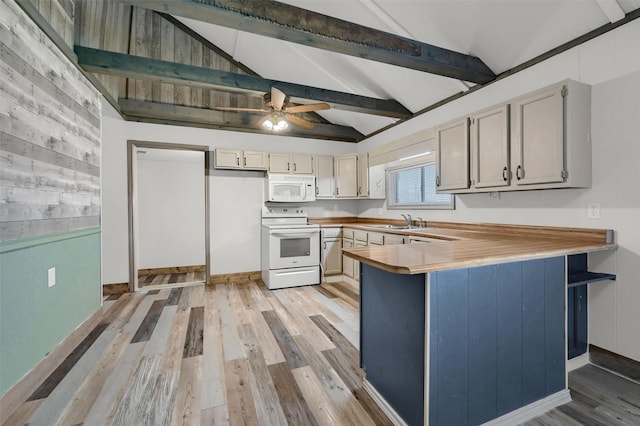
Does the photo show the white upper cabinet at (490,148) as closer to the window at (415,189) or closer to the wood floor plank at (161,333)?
the window at (415,189)

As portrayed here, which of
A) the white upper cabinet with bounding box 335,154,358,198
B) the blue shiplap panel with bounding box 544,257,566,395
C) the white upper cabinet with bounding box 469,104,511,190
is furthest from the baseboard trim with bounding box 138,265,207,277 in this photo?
the blue shiplap panel with bounding box 544,257,566,395

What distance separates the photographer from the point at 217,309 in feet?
10.8

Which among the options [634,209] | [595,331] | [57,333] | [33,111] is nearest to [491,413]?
[595,331]

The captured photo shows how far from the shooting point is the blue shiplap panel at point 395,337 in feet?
4.41

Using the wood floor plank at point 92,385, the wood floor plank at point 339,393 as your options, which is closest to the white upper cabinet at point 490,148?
the wood floor plank at point 339,393

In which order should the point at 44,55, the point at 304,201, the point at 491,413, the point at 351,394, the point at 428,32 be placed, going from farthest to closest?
the point at 304,201 → the point at 428,32 → the point at 44,55 → the point at 351,394 → the point at 491,413

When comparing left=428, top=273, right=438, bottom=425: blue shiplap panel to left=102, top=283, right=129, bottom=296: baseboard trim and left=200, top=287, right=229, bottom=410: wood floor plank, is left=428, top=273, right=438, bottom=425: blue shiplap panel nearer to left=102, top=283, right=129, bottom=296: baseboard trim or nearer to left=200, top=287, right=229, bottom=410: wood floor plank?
left=200, top=287, right=229, bottom=410: wood floor plank

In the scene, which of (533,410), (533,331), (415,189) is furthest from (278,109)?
(533,410)

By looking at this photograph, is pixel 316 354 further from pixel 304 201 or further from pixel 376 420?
pixel 304 201

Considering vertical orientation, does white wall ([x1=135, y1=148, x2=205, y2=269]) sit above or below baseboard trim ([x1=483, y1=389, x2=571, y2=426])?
above

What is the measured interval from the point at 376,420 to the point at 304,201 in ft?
11.6

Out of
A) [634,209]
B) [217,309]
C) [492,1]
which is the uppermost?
[492,1]

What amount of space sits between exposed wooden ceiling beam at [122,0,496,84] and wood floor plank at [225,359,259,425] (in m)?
2.53

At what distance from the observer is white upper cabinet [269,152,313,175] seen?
4.55 meters
